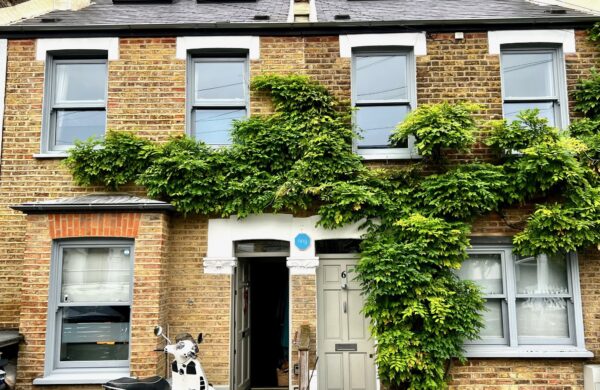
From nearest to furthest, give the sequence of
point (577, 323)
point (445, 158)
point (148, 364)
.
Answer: point (148, 364) < point (577, 323) < point (445, 158)

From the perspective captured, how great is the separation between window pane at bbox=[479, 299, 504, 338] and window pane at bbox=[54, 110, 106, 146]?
6.94m

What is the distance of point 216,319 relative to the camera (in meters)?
7.40

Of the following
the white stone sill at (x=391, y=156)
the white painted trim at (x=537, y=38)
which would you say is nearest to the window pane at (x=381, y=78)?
the white stone sill at (x=391, y=156)

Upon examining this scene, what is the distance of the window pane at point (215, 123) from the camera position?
26.5 ft

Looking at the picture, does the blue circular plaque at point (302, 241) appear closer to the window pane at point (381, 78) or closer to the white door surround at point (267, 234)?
the white door surround at point (267, 234)

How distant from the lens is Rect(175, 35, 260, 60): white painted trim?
316 inches

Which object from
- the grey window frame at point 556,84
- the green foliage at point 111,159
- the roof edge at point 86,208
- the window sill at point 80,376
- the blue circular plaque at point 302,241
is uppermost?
the grey window frame at point 556,84

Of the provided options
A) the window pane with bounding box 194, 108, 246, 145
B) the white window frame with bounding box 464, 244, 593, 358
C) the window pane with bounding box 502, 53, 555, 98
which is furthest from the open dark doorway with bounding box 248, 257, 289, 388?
the window pane with bounding box 502, 53, 555, 98

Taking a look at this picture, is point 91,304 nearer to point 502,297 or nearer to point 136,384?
point 136,384

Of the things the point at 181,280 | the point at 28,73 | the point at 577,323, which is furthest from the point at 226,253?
the point at 577,323

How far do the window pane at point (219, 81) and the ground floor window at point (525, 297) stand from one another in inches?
187

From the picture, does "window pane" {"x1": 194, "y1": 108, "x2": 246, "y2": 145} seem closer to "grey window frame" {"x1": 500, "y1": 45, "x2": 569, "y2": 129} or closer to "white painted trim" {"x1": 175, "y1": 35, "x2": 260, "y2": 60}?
"white painted trim" {"x1": 175, "y1": 35, "x2": 260, "y2": 60}

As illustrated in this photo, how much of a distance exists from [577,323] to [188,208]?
620 cm

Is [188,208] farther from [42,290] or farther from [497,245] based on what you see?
[497,245]
